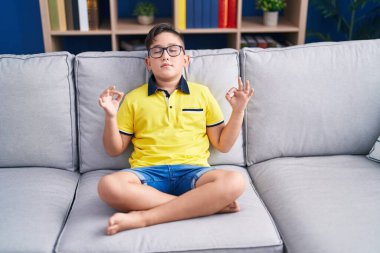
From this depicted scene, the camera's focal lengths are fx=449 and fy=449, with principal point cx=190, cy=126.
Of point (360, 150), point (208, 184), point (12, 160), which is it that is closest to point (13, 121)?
point (12, 160)

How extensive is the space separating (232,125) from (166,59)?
344 mm

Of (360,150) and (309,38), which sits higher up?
(309,38)

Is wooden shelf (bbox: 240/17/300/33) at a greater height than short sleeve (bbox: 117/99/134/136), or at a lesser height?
greater

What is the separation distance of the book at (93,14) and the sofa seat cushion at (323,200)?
1276mm

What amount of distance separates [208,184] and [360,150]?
0.79 m

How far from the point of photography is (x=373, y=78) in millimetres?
1853

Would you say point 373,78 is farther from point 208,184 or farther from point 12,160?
point 12,160

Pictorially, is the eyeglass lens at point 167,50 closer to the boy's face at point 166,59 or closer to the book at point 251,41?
the boy's face at point 166,59

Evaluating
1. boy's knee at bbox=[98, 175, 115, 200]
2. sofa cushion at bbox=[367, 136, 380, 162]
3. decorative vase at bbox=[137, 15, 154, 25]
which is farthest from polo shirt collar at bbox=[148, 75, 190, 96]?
decorative vase at bbox=[137, 15, 154, 25]

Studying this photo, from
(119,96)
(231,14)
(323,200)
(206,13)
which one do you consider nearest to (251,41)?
(231,14)

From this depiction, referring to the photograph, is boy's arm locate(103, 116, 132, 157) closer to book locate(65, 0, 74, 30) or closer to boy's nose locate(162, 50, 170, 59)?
boy's nose locate(162, 50, 170, 59)

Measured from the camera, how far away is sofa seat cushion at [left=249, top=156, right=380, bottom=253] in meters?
1.32

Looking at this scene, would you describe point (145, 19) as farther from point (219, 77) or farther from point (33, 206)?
point (33, 206)

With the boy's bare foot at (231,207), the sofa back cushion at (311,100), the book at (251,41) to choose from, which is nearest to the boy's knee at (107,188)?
the boy's bare foot at (231,207)
